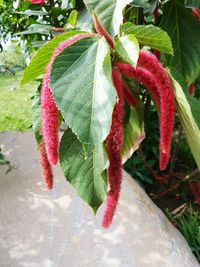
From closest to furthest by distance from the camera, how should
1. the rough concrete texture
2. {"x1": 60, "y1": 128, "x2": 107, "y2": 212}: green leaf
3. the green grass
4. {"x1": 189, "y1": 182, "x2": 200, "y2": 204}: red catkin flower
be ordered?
1. {"x1": 60, "y1": 128, "x2": 107, "y2": 212}: green leaf
2. the rough concrete texture
3. {"x1": 189, "y1": 182, "x2": 200, "y2": 204}: red catkin flower
4. the green grass

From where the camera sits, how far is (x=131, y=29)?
70 cm

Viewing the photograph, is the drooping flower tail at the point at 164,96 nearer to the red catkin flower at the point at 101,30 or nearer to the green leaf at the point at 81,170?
the red catkin flower at the point at 101,30

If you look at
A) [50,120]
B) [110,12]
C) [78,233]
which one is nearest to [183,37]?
[110,12]

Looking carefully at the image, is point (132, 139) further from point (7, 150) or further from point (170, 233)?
point (7, 150)

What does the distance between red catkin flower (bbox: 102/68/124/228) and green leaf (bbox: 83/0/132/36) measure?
108 millimetres

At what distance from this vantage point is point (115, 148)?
0.67 metres

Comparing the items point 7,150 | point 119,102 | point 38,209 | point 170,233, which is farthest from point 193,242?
point 119,102

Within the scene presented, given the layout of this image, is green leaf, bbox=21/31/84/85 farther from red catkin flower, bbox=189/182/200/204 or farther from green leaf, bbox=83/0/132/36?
red catkin flower, bbox=189/182/200/204

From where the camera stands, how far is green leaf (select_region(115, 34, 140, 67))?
613 mm

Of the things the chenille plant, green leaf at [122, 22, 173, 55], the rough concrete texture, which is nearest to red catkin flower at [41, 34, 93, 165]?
the chenille plant

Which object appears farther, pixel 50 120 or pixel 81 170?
pixel 81 170

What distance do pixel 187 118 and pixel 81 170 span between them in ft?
0.74

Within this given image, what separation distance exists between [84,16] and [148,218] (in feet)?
4.27

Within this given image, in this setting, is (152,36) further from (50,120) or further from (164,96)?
(50,120)
